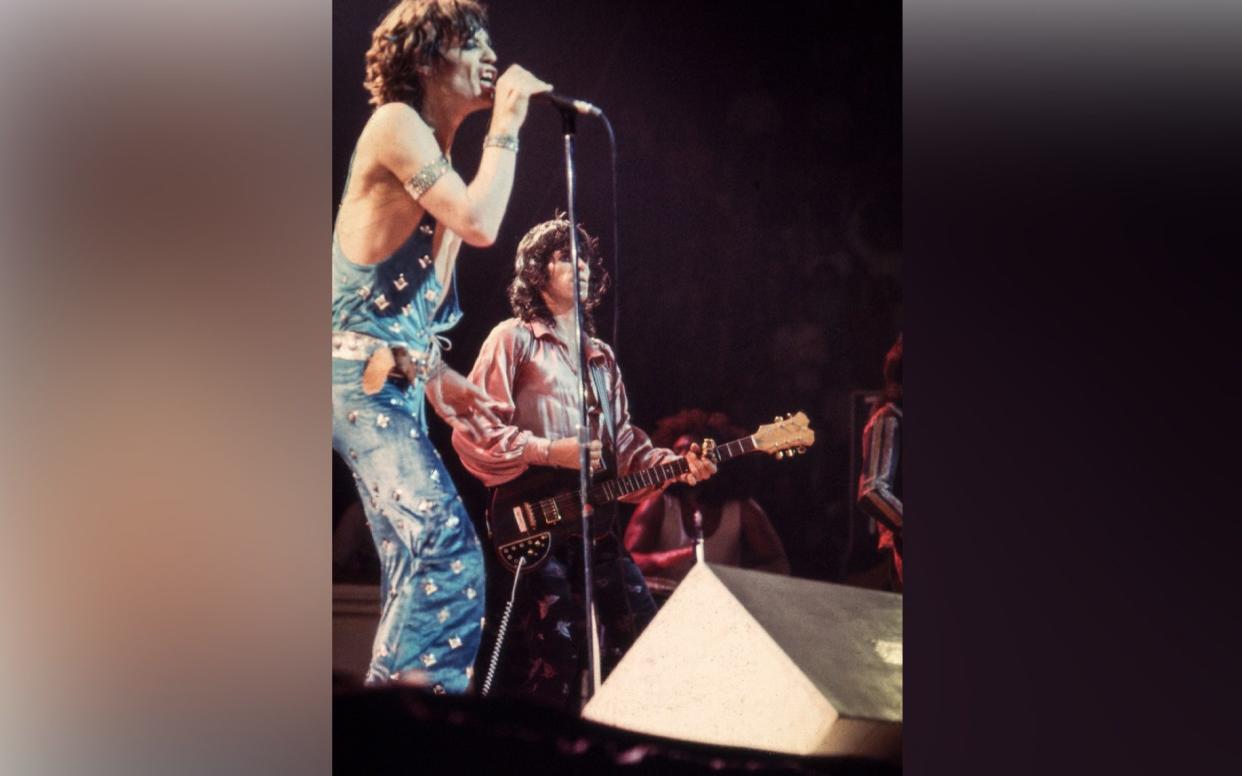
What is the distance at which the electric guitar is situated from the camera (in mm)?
2393

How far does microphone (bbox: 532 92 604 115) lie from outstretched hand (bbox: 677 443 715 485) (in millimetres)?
811

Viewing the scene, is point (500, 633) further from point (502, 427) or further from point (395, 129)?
point (395, 129)

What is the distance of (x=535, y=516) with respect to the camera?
8.00ft

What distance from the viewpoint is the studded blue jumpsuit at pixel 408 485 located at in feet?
8.10

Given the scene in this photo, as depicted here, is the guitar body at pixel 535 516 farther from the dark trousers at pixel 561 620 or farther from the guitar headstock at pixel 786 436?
the guitar headstock at pixel 786 436

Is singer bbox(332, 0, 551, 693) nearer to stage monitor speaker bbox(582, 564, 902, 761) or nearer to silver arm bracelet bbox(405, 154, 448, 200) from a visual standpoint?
silver arm bracelet bbox(405, 154, 448, 200)

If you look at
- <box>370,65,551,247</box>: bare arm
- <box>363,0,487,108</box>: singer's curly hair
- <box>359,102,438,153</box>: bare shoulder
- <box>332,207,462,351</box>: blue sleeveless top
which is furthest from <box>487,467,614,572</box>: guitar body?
<box>363,0,487,108</box>: singer's curly hair

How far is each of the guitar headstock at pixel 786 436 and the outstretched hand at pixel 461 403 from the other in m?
0.62
